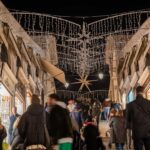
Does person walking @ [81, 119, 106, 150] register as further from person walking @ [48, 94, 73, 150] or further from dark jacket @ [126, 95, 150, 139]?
person walking @ [48, 94, 73, 150]

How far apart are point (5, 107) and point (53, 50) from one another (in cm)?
1925

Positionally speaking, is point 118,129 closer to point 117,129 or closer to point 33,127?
point 117,129

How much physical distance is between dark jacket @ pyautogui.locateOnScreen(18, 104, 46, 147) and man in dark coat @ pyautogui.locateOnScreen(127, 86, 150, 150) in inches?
77.1

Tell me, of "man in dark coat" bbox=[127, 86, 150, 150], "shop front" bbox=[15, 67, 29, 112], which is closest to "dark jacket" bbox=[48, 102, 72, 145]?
"man in dark coat" bbox=[127, 86, 150, 150]

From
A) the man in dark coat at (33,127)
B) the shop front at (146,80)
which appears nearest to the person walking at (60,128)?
the man in dark coat at (33,127)

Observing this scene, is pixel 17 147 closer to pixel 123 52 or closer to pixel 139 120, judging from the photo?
pixel 139 120

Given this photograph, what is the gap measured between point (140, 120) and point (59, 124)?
1.93m

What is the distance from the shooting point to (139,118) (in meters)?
9.63

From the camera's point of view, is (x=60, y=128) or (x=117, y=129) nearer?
(x=60, y=128)

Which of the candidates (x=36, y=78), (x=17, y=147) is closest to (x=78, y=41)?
(x=36, y=78)

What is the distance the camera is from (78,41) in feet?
79.6

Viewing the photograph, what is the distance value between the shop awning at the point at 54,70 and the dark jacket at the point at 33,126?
23615 millimetres

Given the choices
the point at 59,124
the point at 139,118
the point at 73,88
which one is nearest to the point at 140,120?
the point at 139,118

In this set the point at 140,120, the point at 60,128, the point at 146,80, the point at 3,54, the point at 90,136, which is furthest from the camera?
the point at 146,80
